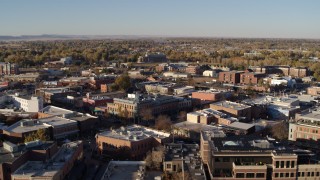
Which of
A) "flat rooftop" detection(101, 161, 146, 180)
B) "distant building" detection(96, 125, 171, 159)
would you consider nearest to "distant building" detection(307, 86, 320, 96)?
"distant building" detection(96, 125, 171, 159)

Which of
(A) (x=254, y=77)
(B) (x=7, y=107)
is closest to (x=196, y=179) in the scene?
(B) (x=7, y=107)

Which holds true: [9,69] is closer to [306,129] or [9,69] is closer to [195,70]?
[195,70]

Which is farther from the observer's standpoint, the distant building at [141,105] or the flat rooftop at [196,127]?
the distant building at [141,105]

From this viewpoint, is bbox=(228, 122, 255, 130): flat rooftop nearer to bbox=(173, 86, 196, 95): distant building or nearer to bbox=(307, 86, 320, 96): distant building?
bbox=(173, 86, 196, 95): distant building

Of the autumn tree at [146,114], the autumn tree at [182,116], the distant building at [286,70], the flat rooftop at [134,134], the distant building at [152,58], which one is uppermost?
the distant building at [152,58]

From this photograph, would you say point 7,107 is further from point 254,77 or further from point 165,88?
point 254,77

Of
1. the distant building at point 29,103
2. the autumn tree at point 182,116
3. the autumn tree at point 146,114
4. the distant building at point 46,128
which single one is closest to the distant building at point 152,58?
the distant building at point 29,103

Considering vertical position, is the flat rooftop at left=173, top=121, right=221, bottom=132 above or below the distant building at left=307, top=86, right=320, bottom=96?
below

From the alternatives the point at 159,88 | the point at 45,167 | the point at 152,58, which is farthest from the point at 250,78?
the point at 45,167

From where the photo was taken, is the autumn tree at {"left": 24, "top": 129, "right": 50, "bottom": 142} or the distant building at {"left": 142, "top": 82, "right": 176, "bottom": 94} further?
the distant building at {"left": 142, "top": 82, "right": 176, "bottom": 94}

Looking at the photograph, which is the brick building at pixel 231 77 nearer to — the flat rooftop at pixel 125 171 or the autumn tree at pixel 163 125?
the autumn tree at pixel 163 125
